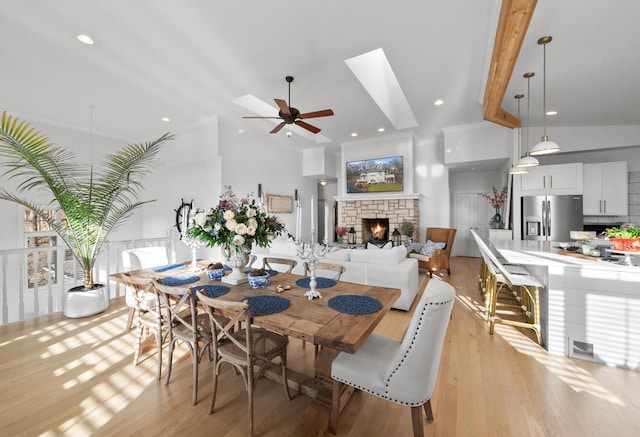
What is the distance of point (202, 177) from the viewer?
5.65 metres

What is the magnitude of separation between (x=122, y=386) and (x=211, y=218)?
1.42 meters

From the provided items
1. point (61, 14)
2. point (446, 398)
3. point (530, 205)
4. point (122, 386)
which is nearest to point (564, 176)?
point (530, 205)

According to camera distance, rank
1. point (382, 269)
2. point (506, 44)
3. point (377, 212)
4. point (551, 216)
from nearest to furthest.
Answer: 1. point (506, 44)
2. point (382, 269)
3. point (551, 216)
4. point (377, 212)

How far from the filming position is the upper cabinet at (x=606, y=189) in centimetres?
459

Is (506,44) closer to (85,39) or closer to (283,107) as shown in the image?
(283,107)

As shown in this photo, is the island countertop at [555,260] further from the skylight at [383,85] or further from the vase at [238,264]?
the skylight at [383,85]

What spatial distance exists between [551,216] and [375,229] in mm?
3680

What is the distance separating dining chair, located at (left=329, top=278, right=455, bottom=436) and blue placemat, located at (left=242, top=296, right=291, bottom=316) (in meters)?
0.47

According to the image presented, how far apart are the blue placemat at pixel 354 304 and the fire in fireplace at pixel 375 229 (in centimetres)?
528

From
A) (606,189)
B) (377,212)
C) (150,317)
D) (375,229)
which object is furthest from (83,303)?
(606,189)

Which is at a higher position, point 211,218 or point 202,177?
point 202,177

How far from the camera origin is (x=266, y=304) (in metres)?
1.72

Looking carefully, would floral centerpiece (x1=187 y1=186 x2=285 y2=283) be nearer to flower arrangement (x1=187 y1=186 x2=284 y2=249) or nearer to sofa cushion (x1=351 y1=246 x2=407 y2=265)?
flower arrangement (x1=187 y1=186 x2=284 y2=249)

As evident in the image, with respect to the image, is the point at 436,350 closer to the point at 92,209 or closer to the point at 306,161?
the point at 92,209
